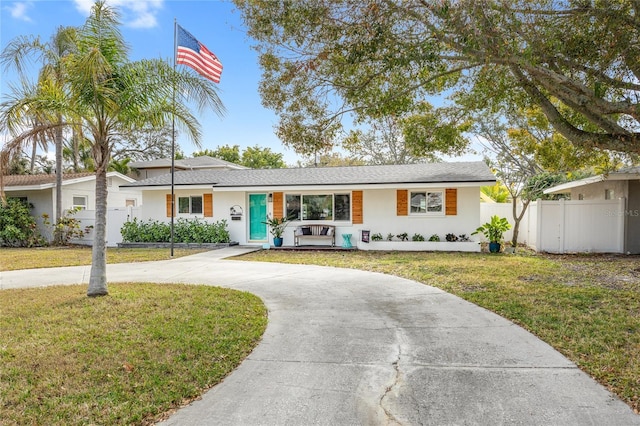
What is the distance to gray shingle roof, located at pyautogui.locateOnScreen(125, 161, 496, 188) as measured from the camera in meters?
14.6

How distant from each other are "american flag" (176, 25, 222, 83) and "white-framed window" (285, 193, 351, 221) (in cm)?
602

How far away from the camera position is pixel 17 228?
17328 mm

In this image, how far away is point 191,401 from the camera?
3.39m

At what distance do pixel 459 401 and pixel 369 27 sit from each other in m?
5.68

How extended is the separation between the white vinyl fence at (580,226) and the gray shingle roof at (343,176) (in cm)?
249

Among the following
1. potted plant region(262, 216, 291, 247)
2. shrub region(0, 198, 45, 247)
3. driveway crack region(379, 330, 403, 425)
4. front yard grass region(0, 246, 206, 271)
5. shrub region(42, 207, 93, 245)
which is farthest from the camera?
shrub region(42, 207, 93, 245)

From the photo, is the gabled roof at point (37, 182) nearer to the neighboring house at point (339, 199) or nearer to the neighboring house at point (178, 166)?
the neighboring house at point (339, 199)

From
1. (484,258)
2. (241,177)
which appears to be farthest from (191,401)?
(241,177)

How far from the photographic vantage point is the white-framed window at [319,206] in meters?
15.7

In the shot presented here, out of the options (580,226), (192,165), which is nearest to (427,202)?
(580,226)

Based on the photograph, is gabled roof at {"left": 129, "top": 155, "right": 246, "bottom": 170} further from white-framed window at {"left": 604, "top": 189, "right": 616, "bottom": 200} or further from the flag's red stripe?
white-framed window at {"left": 604, "top": 189, "right": 616, "bottom": 200}

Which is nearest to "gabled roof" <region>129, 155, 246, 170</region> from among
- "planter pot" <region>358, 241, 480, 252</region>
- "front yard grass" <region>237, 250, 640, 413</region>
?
"front yard grass" <region>237, 250, 640, 413</region>

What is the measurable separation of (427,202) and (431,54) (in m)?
8.92

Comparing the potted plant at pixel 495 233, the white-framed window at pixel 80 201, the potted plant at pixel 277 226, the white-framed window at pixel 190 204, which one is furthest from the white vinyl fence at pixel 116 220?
the potted plant at pixel 495 233
